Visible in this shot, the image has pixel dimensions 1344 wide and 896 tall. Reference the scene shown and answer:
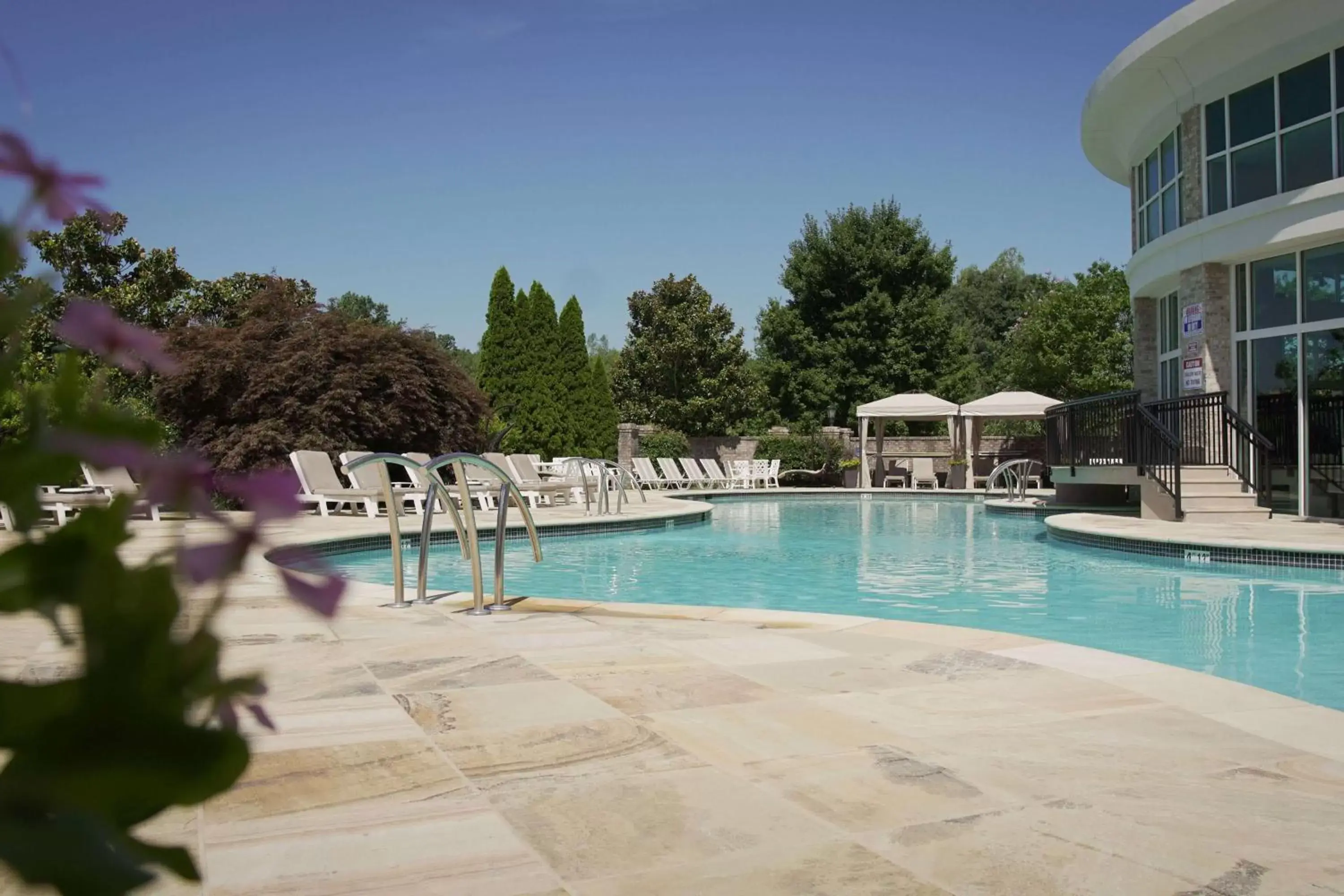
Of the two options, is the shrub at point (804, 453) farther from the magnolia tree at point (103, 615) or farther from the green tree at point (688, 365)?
the magnolia tree at point (103, 615)

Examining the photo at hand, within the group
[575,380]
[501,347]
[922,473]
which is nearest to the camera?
[922,473]

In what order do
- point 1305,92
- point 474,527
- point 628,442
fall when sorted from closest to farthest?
point 474,527
point 1305,92
point 628,442

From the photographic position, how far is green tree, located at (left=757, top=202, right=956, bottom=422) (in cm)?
3148

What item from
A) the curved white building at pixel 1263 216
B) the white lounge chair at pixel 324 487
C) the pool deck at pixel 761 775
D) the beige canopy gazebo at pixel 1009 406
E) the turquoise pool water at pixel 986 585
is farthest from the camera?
the beige canopy gazebo at pixel 1009 406

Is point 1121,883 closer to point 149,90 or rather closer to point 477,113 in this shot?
point 149,90

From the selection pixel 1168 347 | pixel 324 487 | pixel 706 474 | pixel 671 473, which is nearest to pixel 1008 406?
pixel 706 474

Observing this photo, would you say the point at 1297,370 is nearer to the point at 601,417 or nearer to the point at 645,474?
the point at 645,474

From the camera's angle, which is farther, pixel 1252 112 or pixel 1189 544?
pixel 1252 112

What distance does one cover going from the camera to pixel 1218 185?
13.6 metres

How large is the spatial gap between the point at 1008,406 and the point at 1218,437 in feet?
31.3

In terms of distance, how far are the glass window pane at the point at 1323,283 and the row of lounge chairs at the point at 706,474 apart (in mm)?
12140

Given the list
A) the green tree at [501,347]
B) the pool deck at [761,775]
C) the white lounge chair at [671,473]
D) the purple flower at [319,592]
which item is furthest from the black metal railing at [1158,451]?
the green tree at [501,347]

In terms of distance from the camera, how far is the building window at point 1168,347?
608 inches

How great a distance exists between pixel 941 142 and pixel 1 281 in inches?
1106
